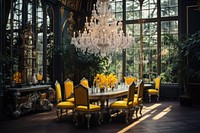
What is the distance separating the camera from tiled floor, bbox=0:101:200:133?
533 centimetres

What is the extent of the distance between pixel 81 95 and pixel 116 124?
3.60 ft

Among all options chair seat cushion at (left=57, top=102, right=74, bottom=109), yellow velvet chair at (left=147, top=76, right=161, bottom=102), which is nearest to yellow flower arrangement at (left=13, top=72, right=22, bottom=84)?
→ chair seat cushion at (left=57, top=102, right=74, bottom=109)

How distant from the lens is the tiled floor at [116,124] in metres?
5.33

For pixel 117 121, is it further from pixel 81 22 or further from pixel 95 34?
pixel 81 22

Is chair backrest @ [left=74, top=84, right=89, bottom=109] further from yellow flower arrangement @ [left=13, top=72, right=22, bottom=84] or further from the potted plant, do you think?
the potted plant

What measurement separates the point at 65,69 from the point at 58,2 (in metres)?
2.53

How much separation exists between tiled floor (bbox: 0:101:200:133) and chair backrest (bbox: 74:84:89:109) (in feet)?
1.72

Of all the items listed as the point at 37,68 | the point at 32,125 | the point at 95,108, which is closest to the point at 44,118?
the point at 32,125

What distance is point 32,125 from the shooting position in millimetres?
5840

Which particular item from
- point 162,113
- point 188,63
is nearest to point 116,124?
point 162,113

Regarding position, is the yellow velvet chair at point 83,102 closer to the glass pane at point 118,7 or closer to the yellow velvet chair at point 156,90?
the yellow velvet chair at point 156,90

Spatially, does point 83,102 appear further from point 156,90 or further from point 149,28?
point 149,28

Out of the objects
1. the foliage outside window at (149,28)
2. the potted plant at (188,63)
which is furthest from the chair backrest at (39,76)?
the potted plant at (188,63)

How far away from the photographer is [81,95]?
559 cm
